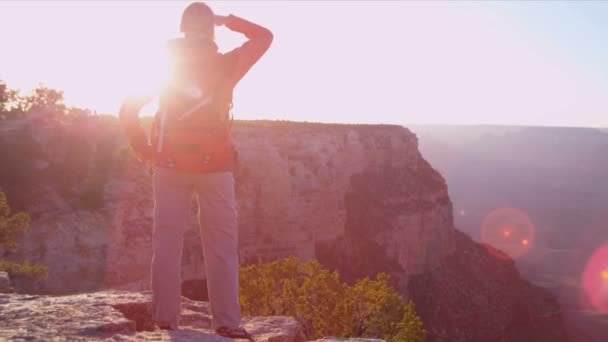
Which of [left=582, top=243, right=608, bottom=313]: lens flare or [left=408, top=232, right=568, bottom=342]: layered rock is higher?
[left=408, top=232, right=568, bottom=342]: layered rock

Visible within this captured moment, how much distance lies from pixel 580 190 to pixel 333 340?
18245 centimetres

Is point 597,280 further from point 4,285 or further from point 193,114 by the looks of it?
point 193,114

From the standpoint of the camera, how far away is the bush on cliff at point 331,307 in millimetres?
13672

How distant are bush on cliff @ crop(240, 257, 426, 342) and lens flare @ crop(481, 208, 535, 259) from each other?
7265 cm

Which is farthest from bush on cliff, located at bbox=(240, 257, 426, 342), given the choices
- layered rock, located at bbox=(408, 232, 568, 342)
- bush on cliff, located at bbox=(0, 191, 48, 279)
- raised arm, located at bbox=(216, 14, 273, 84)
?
layered rock, located at bbox=(408, 232, 568, 342)

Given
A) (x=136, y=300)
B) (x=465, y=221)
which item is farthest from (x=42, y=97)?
(x=465, y=221)

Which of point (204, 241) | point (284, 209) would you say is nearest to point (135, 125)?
point (204, 241)

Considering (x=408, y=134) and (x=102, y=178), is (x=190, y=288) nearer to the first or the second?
(x=102, y=178)

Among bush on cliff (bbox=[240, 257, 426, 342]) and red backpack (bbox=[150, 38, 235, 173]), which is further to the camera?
bush on cliff (bbox=[240, 257, 426, 342])

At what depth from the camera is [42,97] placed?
44781 mm

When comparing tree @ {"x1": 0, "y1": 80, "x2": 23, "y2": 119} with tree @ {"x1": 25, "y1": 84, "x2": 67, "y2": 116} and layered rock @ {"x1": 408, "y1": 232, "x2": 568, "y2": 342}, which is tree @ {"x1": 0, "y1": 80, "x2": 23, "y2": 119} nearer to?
tree @ {"x1": 25, "y1": 84, "x2": 67, "y2": 116}

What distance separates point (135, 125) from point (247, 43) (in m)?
1.19

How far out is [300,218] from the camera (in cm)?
4047

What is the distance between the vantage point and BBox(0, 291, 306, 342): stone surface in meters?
4.24
